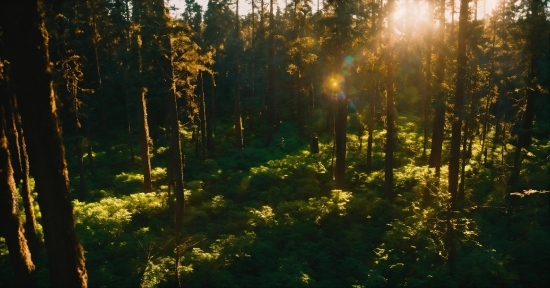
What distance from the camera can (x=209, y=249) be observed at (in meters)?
14.9

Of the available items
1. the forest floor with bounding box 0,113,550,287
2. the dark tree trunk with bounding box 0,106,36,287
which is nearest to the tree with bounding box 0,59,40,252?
the forest floor with bounding box 0,113,550,287

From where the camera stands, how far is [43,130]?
5.62m

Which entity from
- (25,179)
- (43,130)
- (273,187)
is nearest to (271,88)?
(273,187)

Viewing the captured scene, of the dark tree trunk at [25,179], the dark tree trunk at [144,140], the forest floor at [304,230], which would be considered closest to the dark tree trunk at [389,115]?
the forest floor at [304,230]

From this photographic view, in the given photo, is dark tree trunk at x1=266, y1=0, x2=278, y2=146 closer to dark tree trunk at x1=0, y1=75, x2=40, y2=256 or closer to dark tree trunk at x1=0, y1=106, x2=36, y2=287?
dark tree trunk at x1=0, y1=75, x2=40, y2=256

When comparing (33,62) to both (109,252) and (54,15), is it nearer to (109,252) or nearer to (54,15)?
(109,252)

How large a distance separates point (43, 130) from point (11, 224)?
577cm

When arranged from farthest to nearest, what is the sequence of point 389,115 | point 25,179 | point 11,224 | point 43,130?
point 389,115 < point 25,179 < point 11,224 < point 43,130

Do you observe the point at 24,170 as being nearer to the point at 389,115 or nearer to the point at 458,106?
the point at 458,106

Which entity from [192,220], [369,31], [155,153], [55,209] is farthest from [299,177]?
[55,209]

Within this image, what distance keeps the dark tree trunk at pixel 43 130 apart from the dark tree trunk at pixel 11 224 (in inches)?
200

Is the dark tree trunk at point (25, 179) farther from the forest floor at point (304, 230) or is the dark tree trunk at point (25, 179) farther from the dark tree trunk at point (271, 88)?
the dark tree trunk at point (271, 88)

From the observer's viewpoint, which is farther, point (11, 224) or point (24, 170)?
point (24, 170)

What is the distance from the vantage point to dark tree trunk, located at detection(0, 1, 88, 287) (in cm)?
544
